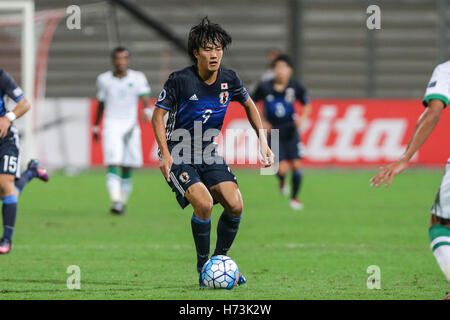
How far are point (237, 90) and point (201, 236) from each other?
126 centimetres

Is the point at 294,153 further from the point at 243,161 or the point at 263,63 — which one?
the point at 263,63

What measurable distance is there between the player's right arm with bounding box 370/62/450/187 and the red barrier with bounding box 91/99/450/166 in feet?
49.2

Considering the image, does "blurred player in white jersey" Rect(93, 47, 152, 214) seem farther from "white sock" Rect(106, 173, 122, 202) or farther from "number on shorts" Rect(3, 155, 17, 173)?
"number on shorts" Rect(3, 155, 17, 173)

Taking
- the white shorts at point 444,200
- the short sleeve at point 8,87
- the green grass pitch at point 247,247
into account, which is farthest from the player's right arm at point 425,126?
the short sleeve at point 8,87

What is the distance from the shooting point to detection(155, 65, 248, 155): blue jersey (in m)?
7.30

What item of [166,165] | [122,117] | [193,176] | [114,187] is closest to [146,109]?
[122,117]

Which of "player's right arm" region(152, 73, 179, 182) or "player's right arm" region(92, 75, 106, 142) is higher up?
"player's right arm" region(92, 75, 106, 142)

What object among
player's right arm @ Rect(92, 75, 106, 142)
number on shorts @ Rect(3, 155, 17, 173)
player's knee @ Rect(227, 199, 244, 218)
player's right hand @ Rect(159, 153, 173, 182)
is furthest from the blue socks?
player's right hand @ Rect(159, 153, 173, 182)

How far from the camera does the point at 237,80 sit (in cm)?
756

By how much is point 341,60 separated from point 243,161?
24.6ft

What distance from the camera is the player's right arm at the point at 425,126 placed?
18.4ft

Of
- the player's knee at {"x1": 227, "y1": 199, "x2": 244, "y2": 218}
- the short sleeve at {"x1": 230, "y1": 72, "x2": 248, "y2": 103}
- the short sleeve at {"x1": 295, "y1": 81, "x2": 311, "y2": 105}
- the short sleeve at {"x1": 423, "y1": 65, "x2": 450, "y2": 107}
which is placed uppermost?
the short sleeve at {"x1": 295, "y1": 81, "x2": 311, "y2": 105}

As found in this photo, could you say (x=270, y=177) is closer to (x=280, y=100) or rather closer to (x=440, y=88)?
(x=280, y=100)

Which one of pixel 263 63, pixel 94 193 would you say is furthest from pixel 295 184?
pixel 263 63
